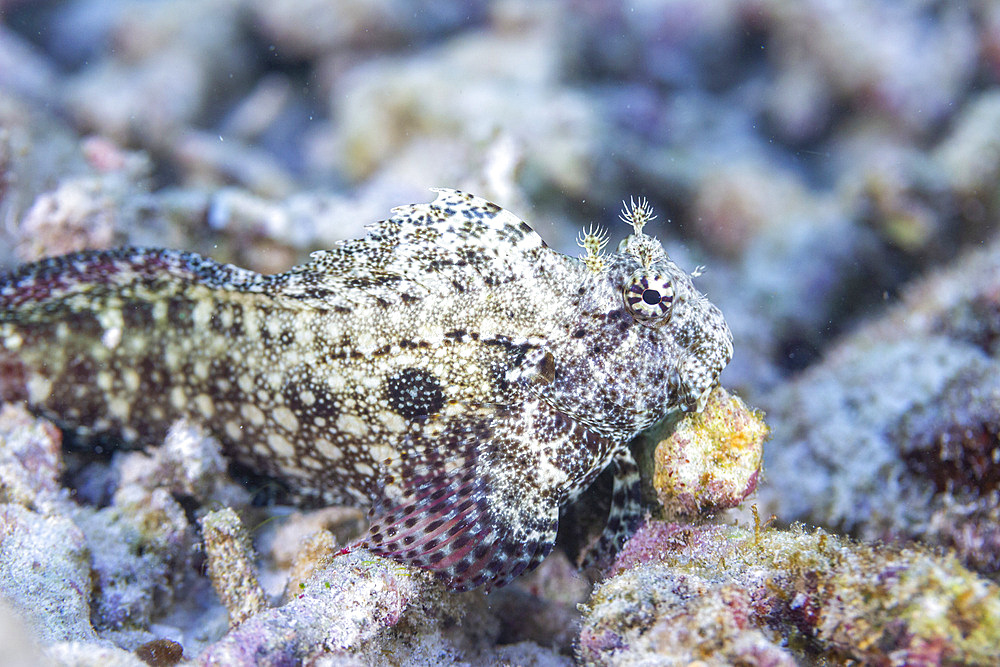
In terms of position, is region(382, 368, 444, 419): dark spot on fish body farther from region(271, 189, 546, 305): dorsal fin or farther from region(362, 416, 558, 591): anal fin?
region(271, 189, 546, 305): dorsal fin

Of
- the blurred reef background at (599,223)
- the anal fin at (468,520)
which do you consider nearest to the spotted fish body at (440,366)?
the anal fin at (468,520)

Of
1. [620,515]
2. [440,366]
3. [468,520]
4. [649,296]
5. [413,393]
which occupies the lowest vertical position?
[468,520]

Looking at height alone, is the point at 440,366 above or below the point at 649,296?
below

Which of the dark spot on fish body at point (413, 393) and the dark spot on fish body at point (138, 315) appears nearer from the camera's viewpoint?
the dark spot on fish body at point (413, 393)

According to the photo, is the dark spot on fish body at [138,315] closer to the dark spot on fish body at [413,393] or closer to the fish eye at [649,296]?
the dark spot on fish body at [413,393]

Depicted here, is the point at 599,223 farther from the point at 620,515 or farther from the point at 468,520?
the point at 468,520

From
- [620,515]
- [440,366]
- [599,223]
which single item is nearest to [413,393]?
[440,366]

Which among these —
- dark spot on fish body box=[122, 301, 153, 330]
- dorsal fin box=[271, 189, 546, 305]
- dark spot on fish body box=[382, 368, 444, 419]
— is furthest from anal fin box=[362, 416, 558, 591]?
dark spot on fish body box=[122, 301, 153, 330]

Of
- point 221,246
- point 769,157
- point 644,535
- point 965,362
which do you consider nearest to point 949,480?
point 965,362
